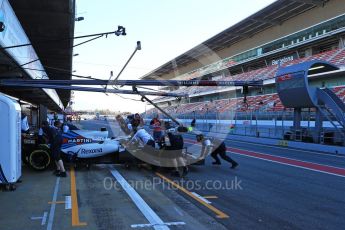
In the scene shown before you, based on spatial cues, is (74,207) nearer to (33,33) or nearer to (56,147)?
(56,147)

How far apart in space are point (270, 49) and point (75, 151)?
154 feet

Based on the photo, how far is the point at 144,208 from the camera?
7.39 m

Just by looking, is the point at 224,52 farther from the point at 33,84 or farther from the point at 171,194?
the point at 171,194

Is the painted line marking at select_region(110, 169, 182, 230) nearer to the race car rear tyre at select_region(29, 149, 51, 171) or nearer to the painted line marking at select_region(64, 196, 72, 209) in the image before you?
the painted line marking at select_region(64, 196, 72, 209)

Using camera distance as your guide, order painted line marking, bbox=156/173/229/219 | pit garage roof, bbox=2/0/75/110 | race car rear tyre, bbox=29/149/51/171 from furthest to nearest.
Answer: pit garage roof, bbox=2/0/75/110 < race car rear tyre, bbox=29/149/51/171 < painted line marking, bbox=156/173/229/219

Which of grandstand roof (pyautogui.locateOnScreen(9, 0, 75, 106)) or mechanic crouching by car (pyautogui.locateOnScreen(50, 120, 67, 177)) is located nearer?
mechanic crouching by car (pyautogui.locateOnScreen(50, 120, 67, 177))

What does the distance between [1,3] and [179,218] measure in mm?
6490

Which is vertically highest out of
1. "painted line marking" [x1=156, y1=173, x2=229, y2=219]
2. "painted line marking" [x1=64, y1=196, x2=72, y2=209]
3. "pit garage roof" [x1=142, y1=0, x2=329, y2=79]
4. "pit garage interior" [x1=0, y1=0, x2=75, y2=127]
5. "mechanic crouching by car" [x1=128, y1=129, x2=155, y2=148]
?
"pit garage roof" [x1=142, y1=0, x2=329, y2=79]

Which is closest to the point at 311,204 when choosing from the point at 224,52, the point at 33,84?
the point at 33,84

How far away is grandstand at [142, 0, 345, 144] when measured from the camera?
136ft

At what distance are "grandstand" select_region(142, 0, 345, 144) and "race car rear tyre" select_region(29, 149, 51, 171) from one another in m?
21.3

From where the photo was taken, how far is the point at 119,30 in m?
13.0

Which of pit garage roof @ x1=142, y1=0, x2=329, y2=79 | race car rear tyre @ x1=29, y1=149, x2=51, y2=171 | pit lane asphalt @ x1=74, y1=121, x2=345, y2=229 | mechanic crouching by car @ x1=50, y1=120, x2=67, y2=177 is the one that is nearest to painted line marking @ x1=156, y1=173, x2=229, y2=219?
pit lane asphalt @ x1=74, y1=121, x2=345, y2=229

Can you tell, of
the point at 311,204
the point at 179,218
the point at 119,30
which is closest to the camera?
the point at 179,218
